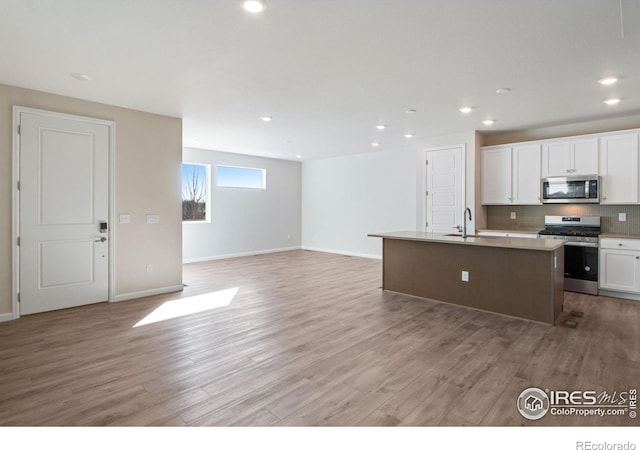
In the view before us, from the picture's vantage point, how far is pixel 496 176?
20.1ft

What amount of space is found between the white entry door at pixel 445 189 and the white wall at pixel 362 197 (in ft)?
0.52

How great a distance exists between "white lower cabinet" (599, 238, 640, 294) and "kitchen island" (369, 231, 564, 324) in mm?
1290

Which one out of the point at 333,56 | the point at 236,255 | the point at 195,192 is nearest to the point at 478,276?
the point at 333,56

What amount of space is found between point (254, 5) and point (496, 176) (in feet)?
17.3

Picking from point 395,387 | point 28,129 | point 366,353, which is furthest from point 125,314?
point 395,387

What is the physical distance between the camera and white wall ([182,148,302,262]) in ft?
26.7

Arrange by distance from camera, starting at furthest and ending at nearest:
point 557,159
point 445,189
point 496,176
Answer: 1. point 445,189
2. point 496,176
3. point 557,159

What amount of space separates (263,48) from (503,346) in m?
3.44

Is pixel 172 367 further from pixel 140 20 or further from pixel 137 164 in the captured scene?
pixel 137 164

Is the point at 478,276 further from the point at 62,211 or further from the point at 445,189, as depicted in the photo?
the point at 62,211

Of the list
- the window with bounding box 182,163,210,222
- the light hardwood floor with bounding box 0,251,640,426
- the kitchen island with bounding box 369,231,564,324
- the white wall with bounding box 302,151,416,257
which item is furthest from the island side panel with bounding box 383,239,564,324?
the window with bounding box 182,163,210,222

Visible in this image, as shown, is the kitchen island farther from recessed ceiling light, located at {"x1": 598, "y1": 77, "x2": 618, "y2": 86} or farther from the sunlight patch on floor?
the sunlight patch on floor

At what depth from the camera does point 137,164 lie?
4.82m

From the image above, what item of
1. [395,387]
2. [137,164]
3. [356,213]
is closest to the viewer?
[395,387]
